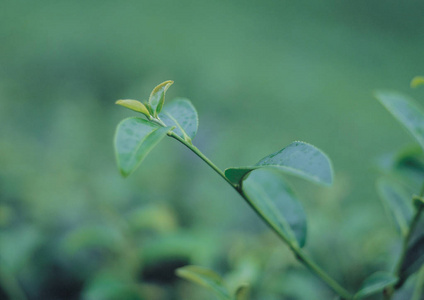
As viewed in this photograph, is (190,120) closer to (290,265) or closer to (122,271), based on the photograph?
(122,271)

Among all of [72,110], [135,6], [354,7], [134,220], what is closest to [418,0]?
[354,7]

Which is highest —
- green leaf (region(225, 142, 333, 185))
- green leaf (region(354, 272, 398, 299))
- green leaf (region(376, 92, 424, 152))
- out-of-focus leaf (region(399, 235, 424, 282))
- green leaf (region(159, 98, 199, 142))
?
green leaf (region(159, 98, 199, 142))

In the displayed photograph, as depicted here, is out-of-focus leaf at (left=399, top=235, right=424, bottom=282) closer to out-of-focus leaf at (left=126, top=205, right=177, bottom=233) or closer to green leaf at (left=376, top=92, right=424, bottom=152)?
green leaf at (left=376, top=92, right=424, bottom=152)

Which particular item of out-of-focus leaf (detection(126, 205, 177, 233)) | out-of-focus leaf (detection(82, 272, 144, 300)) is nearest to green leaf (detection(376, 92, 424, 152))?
out-of-focus leaf (detection(126, 205, 177, 233))

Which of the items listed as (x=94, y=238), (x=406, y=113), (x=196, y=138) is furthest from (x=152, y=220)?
(x=196, y=138)

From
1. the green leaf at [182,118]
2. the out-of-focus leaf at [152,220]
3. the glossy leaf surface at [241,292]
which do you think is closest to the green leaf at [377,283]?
the glossy leaf surface at [241,292]

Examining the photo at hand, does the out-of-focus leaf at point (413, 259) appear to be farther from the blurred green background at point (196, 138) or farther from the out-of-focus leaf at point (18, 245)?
the out-of-focus leaf at point (18, 245)

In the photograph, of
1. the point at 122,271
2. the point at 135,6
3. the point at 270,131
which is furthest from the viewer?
the point at 135,6
